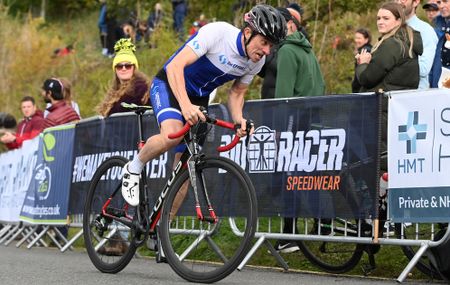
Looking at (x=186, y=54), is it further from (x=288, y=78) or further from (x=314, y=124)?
(x=288, y=78)

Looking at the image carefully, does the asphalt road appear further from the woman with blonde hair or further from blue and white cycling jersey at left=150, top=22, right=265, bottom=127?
the woman with blonde hair

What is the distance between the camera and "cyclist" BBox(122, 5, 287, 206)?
8.35m

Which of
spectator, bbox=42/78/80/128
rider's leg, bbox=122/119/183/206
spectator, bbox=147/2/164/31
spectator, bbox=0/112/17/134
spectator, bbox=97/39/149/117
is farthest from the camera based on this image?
spectator, bbox=147/2/164/31

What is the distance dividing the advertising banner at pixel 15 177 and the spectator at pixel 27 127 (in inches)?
8.6

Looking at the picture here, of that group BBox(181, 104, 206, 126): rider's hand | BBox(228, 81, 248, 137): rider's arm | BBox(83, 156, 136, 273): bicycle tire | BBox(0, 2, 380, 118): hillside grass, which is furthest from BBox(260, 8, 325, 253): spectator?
BBox(0, 2, 380, 118): hillside grass

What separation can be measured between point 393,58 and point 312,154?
3.94ft

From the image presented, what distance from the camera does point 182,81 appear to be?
27.9ft

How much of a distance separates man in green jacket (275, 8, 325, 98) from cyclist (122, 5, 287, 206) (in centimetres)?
226

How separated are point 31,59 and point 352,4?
12.5 metres

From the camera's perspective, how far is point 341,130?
9.80 m

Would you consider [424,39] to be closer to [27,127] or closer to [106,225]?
[106,225]

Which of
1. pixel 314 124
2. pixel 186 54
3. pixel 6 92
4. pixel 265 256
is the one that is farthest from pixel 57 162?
pixel 6 92

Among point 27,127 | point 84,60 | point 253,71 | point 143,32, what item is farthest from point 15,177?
point 84,60

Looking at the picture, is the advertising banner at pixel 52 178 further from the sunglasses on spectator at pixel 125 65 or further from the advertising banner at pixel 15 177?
the sunglasses on spectator at pixel 125 65
